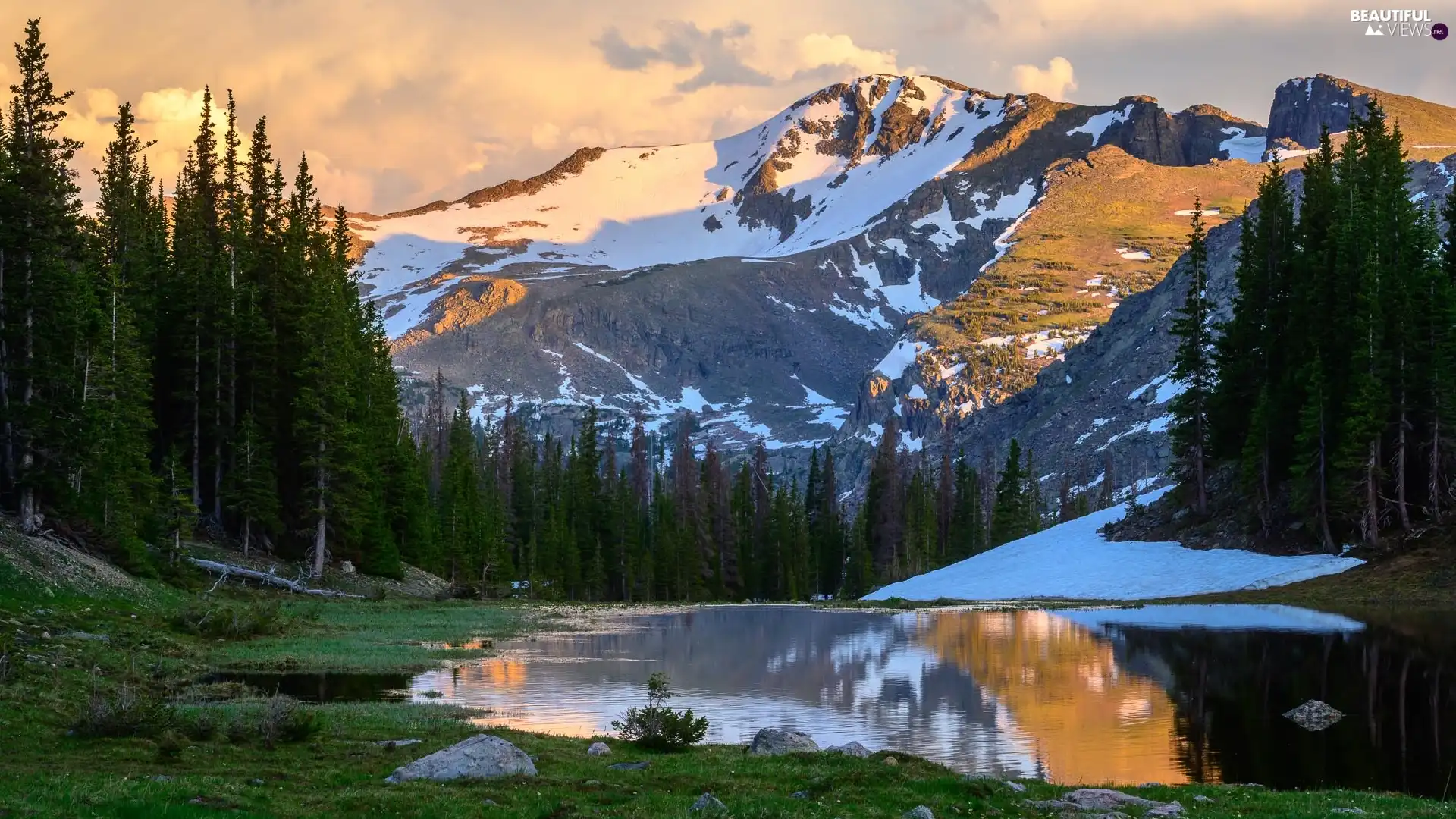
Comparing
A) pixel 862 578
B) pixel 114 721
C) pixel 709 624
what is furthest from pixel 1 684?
pixel 862 578

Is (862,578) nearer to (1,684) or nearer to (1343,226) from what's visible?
(1343,226)

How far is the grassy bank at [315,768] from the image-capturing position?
52.6 feet

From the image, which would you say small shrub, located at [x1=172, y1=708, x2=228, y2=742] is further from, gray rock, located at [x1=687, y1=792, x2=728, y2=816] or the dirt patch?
the dirt patch

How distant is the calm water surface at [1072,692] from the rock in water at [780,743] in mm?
3111

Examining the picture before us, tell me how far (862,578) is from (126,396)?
9436 centimetres

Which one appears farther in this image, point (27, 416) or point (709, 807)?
point (27, 416)

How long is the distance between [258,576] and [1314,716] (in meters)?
47.2

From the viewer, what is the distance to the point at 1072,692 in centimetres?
3556

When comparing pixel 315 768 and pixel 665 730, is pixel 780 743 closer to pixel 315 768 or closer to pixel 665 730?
pixel 665 730

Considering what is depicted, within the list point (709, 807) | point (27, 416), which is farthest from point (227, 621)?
point (709, 807)

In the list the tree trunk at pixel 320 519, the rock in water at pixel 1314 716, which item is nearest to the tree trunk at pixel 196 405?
the tree trunk at pixel 320 519

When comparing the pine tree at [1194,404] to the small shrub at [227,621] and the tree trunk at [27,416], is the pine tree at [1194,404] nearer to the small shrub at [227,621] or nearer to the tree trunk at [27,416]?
the small shrub at [227,621]

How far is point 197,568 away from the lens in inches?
2146

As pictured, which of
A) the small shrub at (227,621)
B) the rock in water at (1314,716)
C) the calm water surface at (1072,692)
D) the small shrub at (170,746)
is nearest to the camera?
the small shrub at (170,746)
